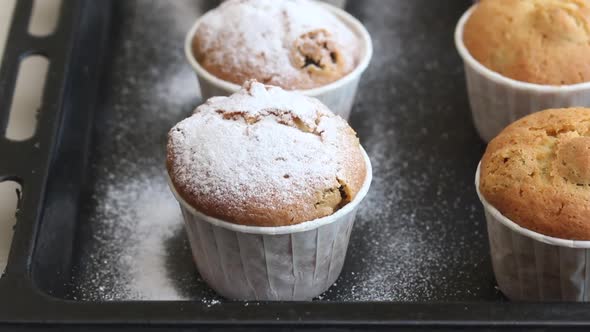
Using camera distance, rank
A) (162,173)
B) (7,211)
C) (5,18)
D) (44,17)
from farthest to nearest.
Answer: (44,17) → (5,18) → (162,173) → (7,211)

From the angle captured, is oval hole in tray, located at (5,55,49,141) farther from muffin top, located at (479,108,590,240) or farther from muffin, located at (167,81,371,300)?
muffin top, located at (479,108,590,240)

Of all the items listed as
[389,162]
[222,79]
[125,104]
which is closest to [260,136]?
[222,79]

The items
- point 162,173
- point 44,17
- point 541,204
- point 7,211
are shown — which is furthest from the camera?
point 44,17

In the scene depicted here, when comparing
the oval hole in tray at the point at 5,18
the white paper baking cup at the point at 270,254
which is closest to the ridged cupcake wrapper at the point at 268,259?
the white paper baking cup at the point at 270,254

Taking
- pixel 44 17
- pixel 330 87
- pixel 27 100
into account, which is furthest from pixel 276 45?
pixel 44 17

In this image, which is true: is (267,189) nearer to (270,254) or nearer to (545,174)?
(270,254)

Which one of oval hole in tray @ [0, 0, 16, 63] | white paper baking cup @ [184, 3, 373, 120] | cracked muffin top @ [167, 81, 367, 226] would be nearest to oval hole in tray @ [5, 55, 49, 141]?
oval hole in tray @ [0, 0, 16, 63]
